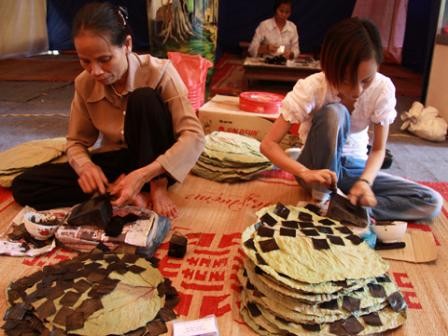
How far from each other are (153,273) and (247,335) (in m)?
0.25

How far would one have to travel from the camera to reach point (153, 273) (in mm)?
957

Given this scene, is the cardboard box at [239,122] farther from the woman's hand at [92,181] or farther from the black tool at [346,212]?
the woman's hand at [92,181]

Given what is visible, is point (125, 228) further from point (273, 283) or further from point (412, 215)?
point (412, 215)

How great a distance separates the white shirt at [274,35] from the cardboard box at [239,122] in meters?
1.73

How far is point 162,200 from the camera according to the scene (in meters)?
1.29

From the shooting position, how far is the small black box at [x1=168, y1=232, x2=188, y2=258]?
1.08m

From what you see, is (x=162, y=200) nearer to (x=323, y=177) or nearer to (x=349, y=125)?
(x=323, y=177)

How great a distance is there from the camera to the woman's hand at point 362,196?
1.09 meters

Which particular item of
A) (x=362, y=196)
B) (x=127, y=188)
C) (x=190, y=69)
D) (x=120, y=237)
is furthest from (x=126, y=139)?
(x=190, y=69)

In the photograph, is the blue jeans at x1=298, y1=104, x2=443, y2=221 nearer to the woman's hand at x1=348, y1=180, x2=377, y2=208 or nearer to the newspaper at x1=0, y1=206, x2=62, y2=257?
the woman's hand at x1=348, y1=180, x2=377, y2=208

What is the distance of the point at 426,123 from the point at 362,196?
59.3 inches

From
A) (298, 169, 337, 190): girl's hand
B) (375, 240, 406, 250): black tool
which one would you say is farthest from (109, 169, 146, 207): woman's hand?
(375, 240, 406, 250): black tool

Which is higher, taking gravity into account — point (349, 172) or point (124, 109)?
point (124, 109)

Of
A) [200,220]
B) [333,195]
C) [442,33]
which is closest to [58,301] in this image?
[200,220]
